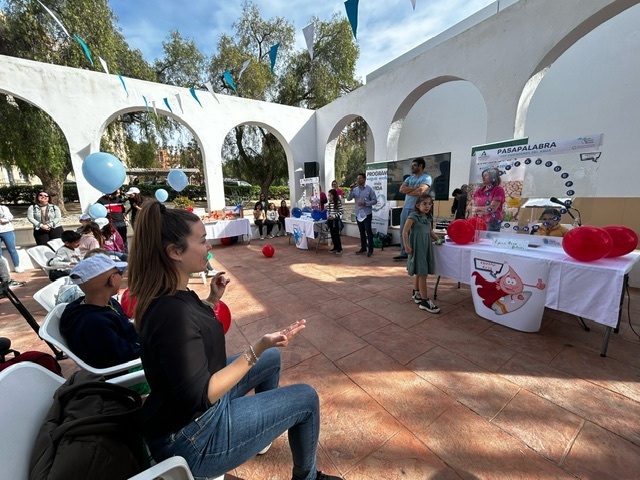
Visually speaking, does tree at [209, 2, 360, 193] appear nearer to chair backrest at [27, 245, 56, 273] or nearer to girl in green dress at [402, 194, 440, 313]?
chair backrest at [27, 245, 56, 273]

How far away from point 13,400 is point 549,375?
3066 mm

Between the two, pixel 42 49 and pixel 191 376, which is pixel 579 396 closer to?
pixel 191 376

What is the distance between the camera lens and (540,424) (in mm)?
1712

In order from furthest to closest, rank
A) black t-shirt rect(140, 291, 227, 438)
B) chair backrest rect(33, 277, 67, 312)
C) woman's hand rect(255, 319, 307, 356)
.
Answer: chair backrest rect(33, 277, 67, 312), woman's hand rect(255, 319, 307, 356), black t-shirt rect(140, 291, 227, 438)

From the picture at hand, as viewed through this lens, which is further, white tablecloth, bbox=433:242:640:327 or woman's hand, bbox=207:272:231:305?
white tablecloth, bbox=433:242:640:327

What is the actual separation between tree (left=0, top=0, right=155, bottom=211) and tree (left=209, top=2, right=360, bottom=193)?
12.6 feet

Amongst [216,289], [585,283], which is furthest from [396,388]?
[585,283]

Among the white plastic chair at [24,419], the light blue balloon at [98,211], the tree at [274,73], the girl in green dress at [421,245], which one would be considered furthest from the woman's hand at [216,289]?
the tree at [274,73]

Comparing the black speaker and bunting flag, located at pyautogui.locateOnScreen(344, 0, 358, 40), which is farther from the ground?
bunting flag, located at pyautogui.locateOnScreen(344, 0, 358, 40)

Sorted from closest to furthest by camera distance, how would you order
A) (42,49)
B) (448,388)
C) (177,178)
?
(448,388) < (177,178) < (42,49)

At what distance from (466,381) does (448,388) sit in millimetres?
181

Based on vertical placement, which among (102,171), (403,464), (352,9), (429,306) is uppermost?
(352,9)

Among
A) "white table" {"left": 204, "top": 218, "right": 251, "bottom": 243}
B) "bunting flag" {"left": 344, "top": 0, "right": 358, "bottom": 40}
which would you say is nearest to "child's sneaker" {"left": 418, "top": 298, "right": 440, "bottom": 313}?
"bunting flag" {"left": 344, "top": 0, "right": 358, "bottom": 40}

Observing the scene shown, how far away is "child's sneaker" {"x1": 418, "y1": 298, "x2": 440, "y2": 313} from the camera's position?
10.4 ft
